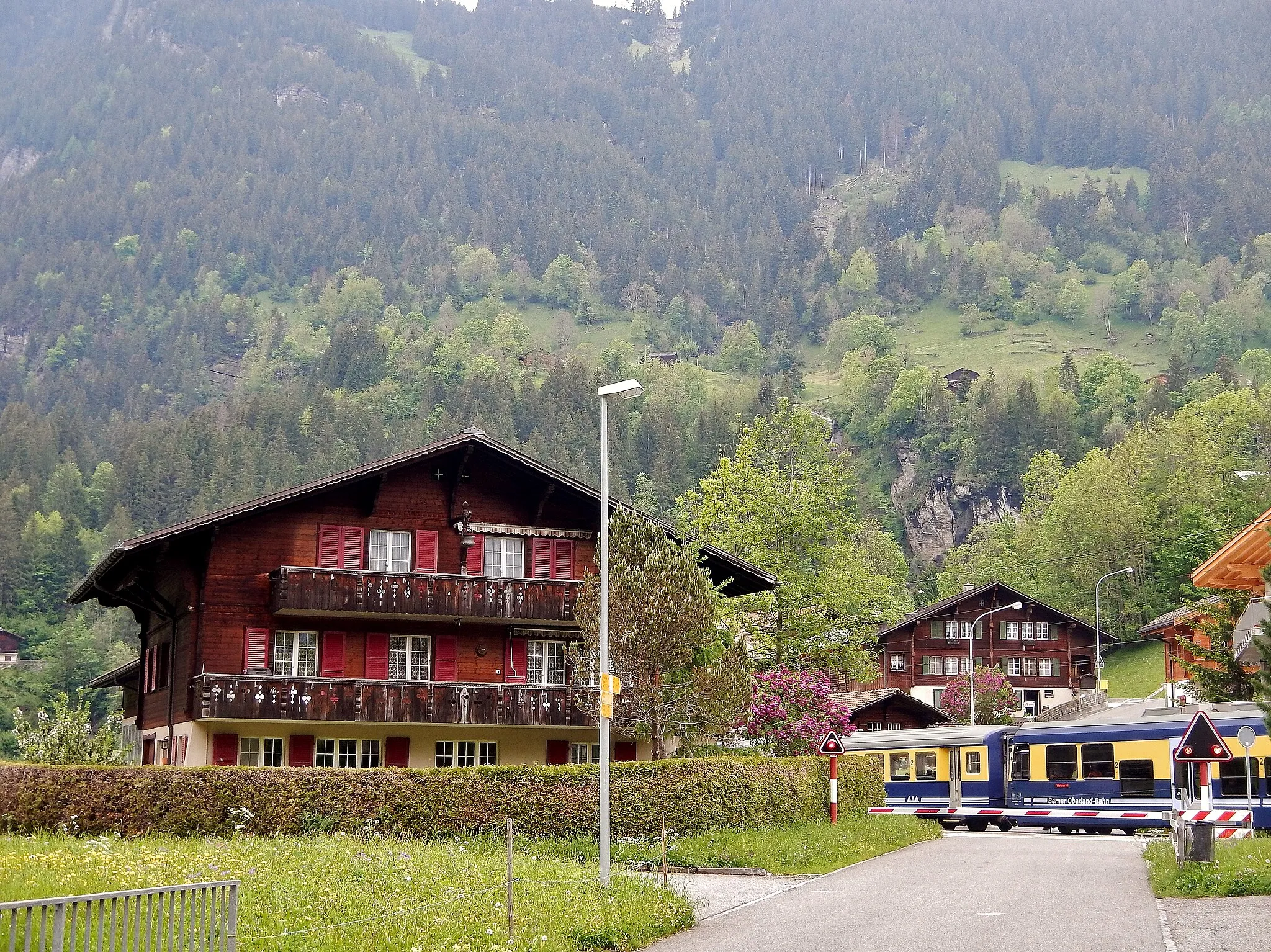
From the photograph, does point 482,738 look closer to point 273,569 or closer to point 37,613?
point 273,569

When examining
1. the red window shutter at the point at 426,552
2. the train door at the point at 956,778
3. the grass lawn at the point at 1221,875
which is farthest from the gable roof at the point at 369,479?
the grass lawn at the point at 1221,875

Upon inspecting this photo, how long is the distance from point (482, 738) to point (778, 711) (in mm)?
9358

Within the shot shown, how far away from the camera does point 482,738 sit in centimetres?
4300

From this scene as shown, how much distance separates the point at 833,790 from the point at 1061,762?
13183 millimetres

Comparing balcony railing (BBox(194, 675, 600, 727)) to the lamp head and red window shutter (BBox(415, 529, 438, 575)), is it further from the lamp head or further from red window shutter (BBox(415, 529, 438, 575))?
the lamp head

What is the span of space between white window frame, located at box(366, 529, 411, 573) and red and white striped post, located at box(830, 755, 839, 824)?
12831 mm

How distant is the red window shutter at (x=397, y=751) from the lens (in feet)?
137

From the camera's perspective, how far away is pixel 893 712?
80062 millimetres

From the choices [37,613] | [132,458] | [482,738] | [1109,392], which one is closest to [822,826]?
[482,738]

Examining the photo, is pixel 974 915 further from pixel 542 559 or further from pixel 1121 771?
pixel 1121 771

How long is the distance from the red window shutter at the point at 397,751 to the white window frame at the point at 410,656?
5.49 ft

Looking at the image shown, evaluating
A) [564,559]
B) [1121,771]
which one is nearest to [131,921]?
[564,559]

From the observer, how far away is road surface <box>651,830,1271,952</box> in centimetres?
1850

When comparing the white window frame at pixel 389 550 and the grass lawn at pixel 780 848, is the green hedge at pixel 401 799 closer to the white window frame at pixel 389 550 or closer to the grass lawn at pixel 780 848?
the grass lawn at pixel 780 848
